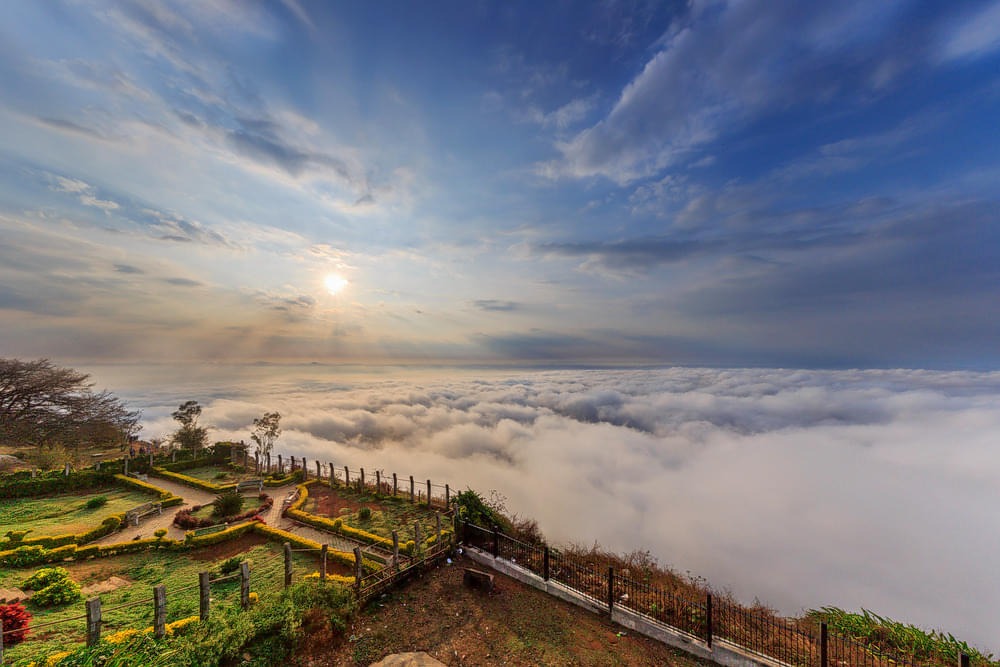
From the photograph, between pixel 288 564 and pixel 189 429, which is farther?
pixel 189 429

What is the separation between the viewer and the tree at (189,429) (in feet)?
166

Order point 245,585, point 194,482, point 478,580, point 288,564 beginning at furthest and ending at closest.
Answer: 1. point 194,482
2. point 478,580
3. point 288,564
4. point 245,585

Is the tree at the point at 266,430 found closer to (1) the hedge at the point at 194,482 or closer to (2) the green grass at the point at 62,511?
(1) the hedge at the point at 194,482

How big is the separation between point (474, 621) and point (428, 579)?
12.3ft

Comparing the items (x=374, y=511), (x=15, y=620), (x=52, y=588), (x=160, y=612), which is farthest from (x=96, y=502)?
(x=160, y=612)

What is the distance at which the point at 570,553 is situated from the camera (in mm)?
21312

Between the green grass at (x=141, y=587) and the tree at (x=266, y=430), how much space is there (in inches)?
1104

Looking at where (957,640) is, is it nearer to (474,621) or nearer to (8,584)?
(474,621)

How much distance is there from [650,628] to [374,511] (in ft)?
67.8

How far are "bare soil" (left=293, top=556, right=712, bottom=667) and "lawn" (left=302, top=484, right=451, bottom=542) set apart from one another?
7.24 metres

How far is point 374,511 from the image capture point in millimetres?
27750

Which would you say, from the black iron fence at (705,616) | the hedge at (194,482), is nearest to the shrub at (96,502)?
the hedge at (194,482)

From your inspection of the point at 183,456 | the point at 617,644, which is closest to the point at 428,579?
the point at 617,644

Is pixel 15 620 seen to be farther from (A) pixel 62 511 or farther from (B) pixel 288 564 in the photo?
(A) pixel 62 511
